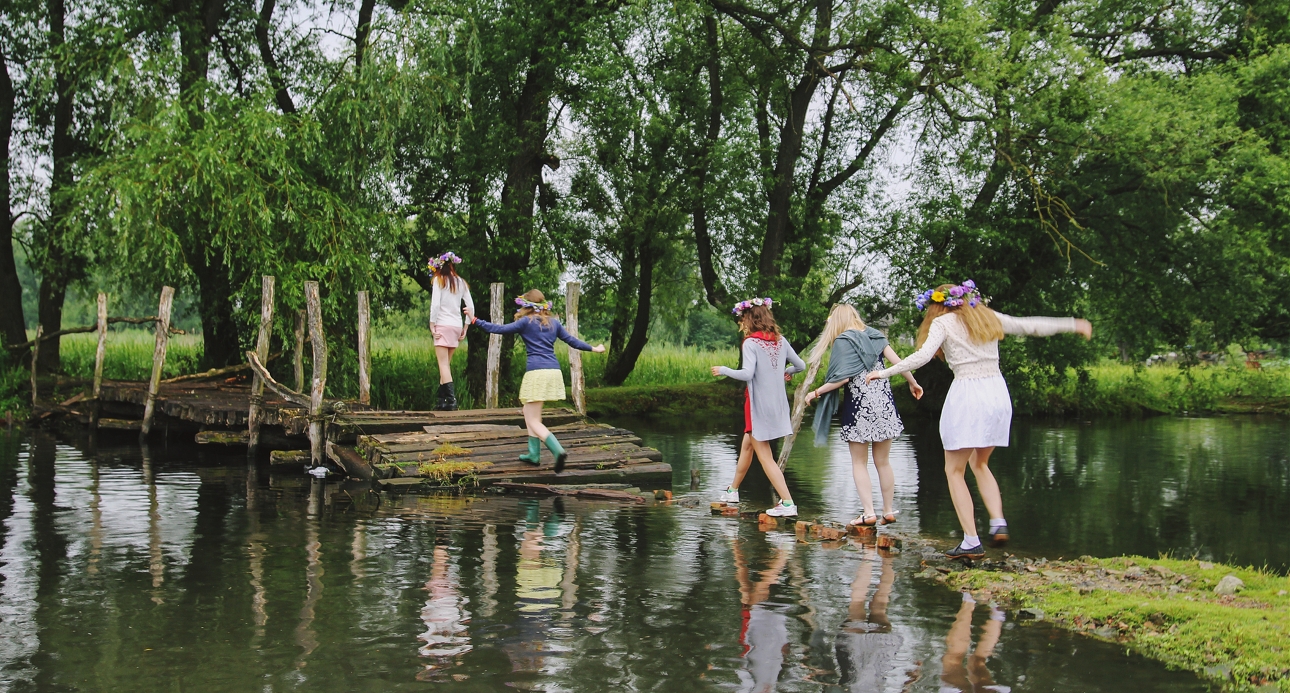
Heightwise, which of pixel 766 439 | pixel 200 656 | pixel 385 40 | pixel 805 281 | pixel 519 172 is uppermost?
A: pixel 385 40

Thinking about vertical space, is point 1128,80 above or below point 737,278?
above

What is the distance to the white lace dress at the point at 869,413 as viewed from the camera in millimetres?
9586

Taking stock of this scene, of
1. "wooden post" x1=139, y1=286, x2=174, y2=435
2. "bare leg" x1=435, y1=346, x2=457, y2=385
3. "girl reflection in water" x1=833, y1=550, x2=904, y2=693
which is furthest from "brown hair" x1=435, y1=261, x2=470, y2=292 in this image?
"girl reflection in water" x1=833, y1=550, x2=904, y2=693

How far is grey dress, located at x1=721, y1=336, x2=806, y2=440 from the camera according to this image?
10297 mm

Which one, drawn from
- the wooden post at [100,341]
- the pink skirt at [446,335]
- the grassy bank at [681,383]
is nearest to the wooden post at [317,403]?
the pink skirt at [446,335]

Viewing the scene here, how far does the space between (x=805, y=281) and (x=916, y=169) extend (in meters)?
4.56

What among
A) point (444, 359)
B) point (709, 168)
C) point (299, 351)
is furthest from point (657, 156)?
point (444, 359)

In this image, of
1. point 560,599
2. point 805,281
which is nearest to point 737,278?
point 805,281

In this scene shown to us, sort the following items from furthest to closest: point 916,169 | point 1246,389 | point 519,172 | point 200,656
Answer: point 1246,389 < point 916,169 < point 519,172 < point 200,656

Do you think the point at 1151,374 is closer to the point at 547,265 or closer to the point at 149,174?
the point at 547,265

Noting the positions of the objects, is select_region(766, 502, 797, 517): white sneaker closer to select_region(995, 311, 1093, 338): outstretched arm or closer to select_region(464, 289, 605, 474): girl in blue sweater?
select_region(464, 289, 605, 474): girl in blue sweater

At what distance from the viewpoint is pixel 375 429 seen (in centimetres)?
1489

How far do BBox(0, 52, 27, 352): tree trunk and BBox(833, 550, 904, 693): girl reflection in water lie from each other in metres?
23.0

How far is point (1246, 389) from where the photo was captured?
3428cm
